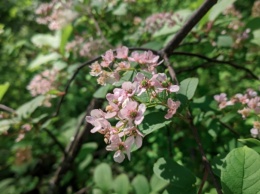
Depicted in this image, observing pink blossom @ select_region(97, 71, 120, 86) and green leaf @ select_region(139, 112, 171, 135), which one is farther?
pink blossom @ select_region(97, 71, 120, 86)

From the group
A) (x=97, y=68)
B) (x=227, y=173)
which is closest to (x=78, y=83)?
(x=97, y=68)

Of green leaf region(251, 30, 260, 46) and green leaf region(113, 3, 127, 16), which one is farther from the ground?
green leaf region(113, 3, 127, 16)

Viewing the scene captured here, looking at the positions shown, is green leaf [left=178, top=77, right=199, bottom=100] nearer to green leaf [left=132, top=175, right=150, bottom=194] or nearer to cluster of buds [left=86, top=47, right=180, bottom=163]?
cluster of buds [left=86, top=47, right=180, bottom=163]

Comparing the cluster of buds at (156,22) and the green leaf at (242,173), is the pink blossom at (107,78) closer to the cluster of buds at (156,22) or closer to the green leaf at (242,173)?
the green leaf at (242,173)

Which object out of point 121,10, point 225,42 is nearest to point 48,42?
point 121,10

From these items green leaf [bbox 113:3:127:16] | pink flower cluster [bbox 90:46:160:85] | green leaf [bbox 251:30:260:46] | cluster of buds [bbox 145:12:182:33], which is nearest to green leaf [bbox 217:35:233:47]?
green leaf [bbox 251:30:260:46]

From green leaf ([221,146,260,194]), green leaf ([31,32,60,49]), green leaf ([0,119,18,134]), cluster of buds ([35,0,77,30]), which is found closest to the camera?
green leaf ([221,146,260,194])

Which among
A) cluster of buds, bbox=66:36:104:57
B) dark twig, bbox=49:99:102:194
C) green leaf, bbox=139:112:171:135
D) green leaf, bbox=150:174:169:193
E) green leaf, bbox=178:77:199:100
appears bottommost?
dark twig, bbox=49:99:102:194
